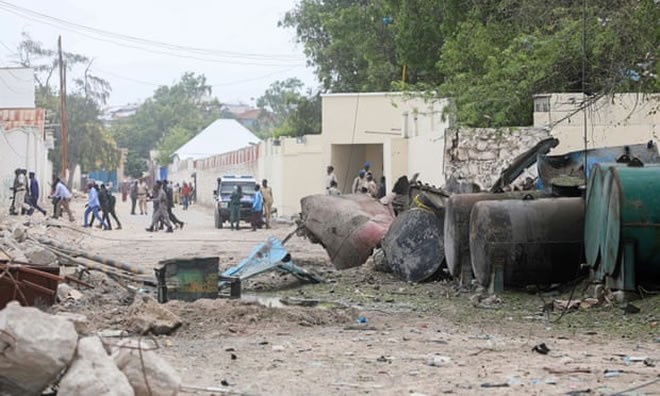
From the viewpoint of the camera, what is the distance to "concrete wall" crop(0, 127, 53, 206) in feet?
132

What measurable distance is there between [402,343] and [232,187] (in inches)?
1075

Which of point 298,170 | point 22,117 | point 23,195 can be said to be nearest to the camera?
point 23,195

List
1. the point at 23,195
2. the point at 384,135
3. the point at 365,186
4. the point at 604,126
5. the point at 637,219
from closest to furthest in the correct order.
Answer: the point at 637,219
the point at 604,126
the point at 365,186
the point at 23,195
the point at 384,135

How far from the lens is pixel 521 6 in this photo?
51.9ft

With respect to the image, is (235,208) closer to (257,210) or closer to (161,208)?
(257,210)

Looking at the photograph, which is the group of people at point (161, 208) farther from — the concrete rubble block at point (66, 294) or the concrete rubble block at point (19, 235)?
the concrete rubble block at point (66, 294)

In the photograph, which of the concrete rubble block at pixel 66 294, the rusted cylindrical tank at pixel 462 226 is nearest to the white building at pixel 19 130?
the concrete rubble block at pixel 66 294

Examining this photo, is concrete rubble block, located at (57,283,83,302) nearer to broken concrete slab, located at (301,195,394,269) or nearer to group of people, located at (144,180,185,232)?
broken concrete slab, located at (301,195,394,269)

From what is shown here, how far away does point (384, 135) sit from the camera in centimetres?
3541

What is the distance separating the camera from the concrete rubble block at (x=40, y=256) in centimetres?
1260

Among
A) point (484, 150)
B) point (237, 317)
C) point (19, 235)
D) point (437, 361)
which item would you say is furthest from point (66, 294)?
point (484, 150)

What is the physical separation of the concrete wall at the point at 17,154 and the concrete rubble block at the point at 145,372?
33332 millimetres

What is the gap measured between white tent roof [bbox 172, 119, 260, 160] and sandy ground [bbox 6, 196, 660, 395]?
7241cm

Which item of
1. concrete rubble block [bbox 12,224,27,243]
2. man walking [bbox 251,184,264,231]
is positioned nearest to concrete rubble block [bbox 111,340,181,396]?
concrete rubble block [bbox 12,224,27,243]
